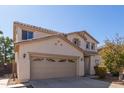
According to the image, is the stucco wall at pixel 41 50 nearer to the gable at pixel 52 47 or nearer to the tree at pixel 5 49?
the gable at pixel 52 47

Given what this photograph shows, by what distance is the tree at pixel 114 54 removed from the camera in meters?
15.8

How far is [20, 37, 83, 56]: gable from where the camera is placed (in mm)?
15757

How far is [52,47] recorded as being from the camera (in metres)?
17.5

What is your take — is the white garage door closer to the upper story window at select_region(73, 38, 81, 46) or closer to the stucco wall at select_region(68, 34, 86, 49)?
the stucco wall at select_region(68, 34, 86, 49)

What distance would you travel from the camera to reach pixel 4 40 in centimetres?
3775

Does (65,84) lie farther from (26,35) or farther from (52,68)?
(26,35)

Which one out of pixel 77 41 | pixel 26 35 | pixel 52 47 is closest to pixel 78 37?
pixel 77 41

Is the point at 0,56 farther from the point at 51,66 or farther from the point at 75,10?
the point at 75,10

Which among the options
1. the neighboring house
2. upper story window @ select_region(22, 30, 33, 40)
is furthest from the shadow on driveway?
upper story window @ select_region(22, 30, 33, 40)

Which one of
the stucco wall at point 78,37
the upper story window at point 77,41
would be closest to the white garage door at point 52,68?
the stucco wall at point 78,37

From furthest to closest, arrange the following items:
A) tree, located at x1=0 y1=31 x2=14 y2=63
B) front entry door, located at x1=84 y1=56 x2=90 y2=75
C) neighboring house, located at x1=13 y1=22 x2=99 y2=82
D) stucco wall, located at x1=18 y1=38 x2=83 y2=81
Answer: tree, located at x1=0 y1=31 x2=14 y2=63, front entry door, located at x1=84 y1=56 x2=90 y2=75, neighboring house, located at x1=13 y1=22 x2=99 y2=82, stucco wall, located at x1=18 y1=38 x2=83 y2=81

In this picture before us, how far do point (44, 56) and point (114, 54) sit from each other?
6.62m
